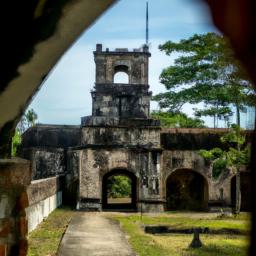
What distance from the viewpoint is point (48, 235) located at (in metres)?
9.82

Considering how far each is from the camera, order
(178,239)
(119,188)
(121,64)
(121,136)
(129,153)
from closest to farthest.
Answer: (178,239) < (129,153) < (121,136) < (121,64) < (119,188)

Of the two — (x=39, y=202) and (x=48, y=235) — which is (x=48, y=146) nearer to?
(x=39, y=202)

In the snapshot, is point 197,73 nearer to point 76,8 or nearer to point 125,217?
point 125,217

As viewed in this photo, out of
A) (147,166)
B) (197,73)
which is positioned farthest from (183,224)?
(197,73)

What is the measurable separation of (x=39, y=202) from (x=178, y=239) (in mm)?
3353

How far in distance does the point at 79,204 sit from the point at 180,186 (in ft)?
14.7

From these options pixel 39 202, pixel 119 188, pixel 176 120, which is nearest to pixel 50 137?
pixel 119 188

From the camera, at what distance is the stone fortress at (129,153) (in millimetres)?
16359

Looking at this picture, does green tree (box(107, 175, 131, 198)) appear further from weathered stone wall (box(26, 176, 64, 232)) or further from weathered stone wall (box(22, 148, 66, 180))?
weathered stone wall (box(26, 176, 64, 232))

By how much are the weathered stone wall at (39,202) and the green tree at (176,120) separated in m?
10.8

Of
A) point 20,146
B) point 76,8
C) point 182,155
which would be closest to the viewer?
point 76,8

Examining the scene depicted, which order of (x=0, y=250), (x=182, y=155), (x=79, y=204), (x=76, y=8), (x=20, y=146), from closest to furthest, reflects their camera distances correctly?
1. (x=76, y=8)
2. (x=0, y=250)
3. (x=79, y=204)
4. (x=182, y=155)
5. (x=20, y=146)

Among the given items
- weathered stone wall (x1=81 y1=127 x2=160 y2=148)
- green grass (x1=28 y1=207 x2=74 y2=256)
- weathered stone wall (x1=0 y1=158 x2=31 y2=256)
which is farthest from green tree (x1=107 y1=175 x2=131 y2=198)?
weathered stone wall (x1=0 y1=158 x2=31 y2=256)

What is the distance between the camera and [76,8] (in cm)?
137
